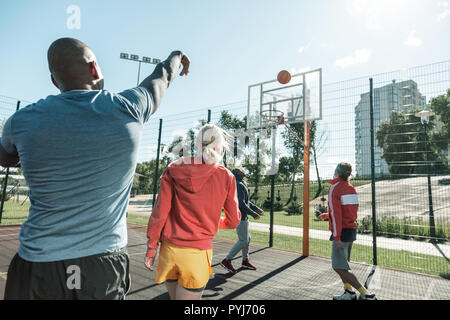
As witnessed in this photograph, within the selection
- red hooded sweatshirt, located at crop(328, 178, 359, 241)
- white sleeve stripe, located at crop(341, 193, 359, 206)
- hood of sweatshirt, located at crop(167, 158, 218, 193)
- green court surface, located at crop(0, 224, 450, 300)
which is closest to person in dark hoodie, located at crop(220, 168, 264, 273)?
green court surface, located at crop(0, 224, 450, 300)

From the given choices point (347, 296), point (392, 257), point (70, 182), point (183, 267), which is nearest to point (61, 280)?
point (70, 182)

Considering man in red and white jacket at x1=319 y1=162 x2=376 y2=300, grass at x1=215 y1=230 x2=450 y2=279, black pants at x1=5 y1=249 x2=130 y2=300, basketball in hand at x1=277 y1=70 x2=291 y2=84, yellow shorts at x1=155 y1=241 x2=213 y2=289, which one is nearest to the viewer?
black pants at x1=5 y1=249 x2=130 y2=300

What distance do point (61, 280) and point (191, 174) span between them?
1141 mm

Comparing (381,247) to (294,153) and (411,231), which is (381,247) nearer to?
(411,231)

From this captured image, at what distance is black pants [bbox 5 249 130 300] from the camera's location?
3.14 ft

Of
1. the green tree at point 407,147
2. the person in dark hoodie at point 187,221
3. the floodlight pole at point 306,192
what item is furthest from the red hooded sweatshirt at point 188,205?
the green tree at point 407,147

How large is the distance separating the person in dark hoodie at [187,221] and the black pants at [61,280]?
933 mm

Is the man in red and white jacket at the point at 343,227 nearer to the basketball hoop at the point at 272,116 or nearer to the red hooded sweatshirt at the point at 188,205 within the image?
the red hooded sweatshirt at the point at 188,205

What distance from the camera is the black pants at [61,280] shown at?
96 cm

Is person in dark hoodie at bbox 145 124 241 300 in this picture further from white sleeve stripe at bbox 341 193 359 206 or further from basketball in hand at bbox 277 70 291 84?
basketball in hand at bbox 277 70 291 84

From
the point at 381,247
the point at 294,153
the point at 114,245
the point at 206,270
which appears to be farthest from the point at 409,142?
the point at 114,245

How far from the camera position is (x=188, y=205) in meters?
2.02

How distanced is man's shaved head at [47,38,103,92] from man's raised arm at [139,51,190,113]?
0.22m

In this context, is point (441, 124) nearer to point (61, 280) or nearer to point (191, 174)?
point (191, 174)
